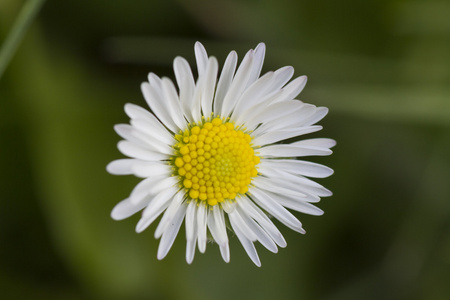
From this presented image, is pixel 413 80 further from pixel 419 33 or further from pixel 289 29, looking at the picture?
pixel 289 29

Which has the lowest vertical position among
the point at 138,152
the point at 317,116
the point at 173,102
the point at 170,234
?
the point at 170,234


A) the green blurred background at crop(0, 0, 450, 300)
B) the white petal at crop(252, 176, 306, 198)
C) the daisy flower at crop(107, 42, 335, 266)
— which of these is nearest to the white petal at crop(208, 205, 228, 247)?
the daisy flower at crop(107, 42, 335, 266)

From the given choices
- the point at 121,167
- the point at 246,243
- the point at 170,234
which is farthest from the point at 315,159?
the point at 121,167

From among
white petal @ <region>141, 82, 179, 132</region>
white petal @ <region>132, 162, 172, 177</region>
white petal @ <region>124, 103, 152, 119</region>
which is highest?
white petal @ <region>141, 82, 179, 132</region>

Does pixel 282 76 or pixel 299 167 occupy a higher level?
pixel 282 76

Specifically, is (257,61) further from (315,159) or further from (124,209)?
(315,159)

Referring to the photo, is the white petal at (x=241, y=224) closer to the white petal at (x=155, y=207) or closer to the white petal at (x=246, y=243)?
the white petal at (x=246, y=243)

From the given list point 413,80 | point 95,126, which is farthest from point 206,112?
point 413,80

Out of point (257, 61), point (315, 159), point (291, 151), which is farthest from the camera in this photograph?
point (315, 159)

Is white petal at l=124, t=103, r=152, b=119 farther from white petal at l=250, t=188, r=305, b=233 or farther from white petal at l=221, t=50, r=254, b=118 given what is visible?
white petal at l=250, t=188, r=305, b=233
